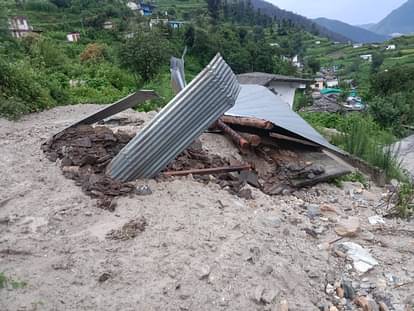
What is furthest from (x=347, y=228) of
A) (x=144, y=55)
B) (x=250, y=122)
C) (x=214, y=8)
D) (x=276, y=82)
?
(x=214, y=8)

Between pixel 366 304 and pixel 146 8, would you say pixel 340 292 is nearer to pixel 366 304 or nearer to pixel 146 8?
pixel 366 304

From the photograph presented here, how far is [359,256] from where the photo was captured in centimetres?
267

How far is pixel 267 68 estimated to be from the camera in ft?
102

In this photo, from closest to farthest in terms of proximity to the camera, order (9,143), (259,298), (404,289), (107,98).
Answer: (259,298) < (404,289) < (9,143) < (107,98)

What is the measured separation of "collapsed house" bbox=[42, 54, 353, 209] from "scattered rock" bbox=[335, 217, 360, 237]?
0.80 metres

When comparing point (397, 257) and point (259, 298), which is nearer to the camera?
point (259, 298)

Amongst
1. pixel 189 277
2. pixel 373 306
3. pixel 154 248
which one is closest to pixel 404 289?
pixel 373 306

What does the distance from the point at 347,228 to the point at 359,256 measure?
0.36 meters

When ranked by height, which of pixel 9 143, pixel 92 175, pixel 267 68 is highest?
pixel 92 175

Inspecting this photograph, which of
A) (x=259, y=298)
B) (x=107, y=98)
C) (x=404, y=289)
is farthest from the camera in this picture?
(x=107, y=98)

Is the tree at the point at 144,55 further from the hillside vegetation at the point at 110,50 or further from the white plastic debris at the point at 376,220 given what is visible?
the white plastic debris at the point at 376,220

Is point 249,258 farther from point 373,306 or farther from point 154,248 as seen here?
point 373,306

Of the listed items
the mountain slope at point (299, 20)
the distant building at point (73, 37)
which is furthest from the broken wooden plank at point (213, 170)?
the mountain slope at point (299, 20)

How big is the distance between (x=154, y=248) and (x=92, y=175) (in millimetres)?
1119
